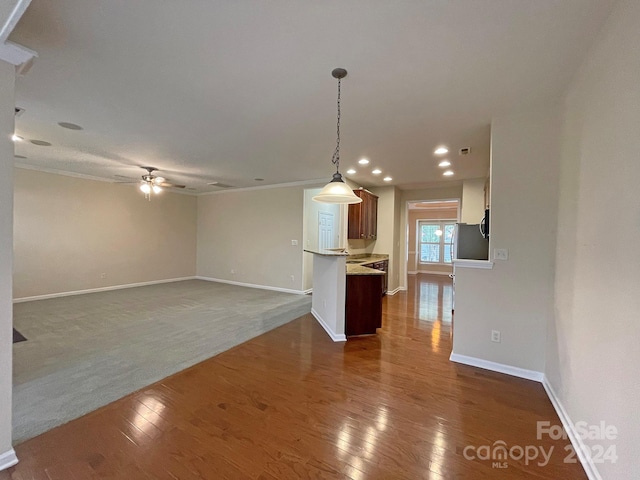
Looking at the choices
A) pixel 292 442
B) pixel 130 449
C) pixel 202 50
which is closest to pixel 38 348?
pixel 130 449

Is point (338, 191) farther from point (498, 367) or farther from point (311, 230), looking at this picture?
point (311, 230)

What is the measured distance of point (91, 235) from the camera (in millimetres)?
6188

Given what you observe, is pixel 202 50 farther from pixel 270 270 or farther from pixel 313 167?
pixel 270 270

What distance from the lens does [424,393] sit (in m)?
2.41

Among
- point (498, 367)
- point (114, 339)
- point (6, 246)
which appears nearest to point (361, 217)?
point (498, 367)

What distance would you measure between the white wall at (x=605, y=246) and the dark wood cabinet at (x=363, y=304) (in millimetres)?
2029

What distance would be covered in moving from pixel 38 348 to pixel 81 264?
3.59 metres

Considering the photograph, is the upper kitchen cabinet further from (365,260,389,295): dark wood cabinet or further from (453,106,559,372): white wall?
(453,106,559,372): white wall

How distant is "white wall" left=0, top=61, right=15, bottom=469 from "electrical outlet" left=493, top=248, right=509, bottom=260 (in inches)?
151

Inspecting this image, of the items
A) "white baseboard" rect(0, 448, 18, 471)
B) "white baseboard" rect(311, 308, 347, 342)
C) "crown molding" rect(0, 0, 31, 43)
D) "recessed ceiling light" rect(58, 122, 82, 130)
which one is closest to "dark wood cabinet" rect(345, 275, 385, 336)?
"white baseboard" rect(311, 308, 347, 342)

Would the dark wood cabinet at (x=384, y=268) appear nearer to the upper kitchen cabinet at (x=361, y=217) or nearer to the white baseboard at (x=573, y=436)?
the upper kitchen cabinet at (x=361, y=217)

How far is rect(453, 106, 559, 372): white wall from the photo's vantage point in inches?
102

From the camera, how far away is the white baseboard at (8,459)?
1.56 meters

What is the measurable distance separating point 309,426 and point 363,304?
209 centimetres
